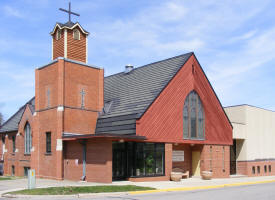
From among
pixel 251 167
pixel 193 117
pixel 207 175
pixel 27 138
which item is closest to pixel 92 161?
pixel 207 175

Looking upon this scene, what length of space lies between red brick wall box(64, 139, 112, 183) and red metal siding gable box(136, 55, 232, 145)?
3.04 m

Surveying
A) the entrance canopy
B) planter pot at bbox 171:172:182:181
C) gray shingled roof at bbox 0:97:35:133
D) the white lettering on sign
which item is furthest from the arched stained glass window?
gray shingled roof at bbox 0:97:35:133

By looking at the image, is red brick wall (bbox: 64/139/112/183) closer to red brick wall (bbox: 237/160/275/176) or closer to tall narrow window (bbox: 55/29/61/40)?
tall narrow window (bbox: 55/29/61/40)

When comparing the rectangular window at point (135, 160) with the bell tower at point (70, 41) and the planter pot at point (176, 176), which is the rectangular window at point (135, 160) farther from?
the bell tower at point (70, 41)

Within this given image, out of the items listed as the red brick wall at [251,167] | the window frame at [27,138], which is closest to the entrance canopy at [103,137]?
the window frame at [27,138]

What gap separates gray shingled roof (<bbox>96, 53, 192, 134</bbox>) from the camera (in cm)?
2706

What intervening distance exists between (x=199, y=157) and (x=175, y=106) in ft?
18.6

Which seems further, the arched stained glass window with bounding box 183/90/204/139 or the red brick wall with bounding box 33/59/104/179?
the arched stained glass window with bounding box 183/90/204/139

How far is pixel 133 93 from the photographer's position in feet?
98.8

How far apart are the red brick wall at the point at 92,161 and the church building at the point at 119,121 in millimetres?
61

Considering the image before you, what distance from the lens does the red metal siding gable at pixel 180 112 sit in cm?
2675

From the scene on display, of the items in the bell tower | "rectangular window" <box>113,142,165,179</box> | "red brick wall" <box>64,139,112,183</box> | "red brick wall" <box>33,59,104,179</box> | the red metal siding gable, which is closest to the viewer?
"red brick wall" <box>64,139,112,183</box>

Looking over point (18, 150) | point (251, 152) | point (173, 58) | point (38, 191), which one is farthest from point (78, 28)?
point (251, 152)

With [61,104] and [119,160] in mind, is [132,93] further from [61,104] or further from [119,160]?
[119,160]
